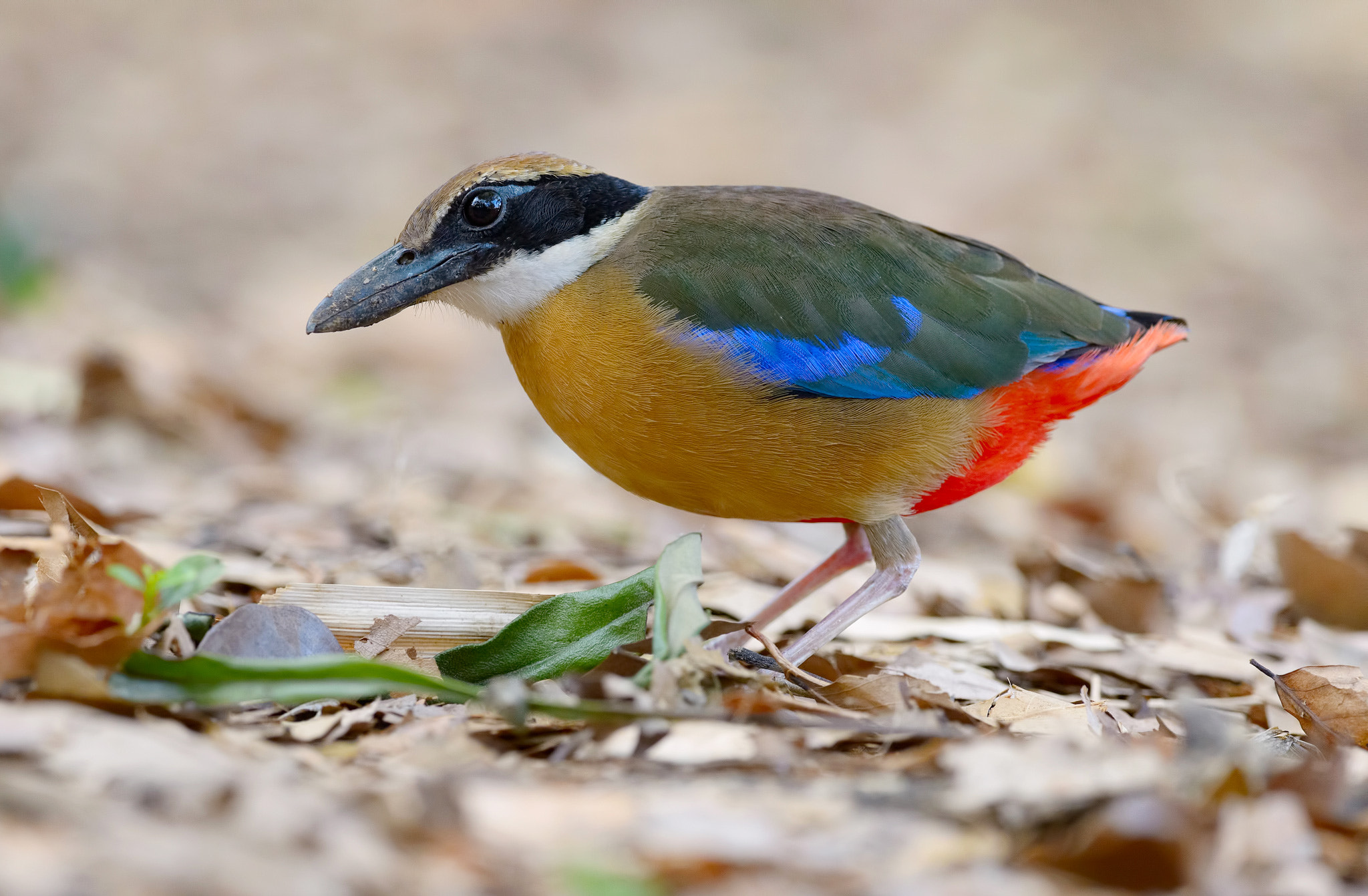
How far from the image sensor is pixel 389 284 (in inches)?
176

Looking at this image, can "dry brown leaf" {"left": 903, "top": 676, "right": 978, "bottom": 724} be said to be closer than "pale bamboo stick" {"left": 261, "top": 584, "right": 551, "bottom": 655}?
Yes

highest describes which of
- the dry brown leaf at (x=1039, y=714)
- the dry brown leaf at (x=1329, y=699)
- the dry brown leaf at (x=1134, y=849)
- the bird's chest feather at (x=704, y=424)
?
the bird's chest feather at (x=704, y=424)

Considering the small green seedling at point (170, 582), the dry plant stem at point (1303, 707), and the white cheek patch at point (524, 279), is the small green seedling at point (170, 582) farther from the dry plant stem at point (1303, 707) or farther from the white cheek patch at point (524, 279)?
the dry plant stem at point (1303, 707)

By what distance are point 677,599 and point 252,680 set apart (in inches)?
38.0

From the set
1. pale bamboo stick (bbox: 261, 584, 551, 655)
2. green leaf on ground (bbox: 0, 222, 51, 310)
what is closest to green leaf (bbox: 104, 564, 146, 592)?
pale bamboo stick (bbox: 261, 584, 551, 655)

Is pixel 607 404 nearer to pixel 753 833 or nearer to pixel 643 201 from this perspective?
pixel 643 201

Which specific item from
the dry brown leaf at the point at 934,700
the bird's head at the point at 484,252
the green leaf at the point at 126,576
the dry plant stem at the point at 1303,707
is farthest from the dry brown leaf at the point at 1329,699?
the green leaf at the point at 126,576

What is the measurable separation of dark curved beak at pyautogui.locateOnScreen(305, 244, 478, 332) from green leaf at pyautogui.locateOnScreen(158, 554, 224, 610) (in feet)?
5.32

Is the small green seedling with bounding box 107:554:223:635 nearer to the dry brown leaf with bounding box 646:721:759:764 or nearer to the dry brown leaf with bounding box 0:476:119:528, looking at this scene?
the dry brown leaf with bounding box 646:721:759:764

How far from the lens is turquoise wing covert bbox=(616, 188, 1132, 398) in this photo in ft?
14.0

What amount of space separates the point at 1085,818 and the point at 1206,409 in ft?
27.0

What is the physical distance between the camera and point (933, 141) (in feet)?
46.4

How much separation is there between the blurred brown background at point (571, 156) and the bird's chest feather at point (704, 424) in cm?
82

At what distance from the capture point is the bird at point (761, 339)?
4184 millimetres
